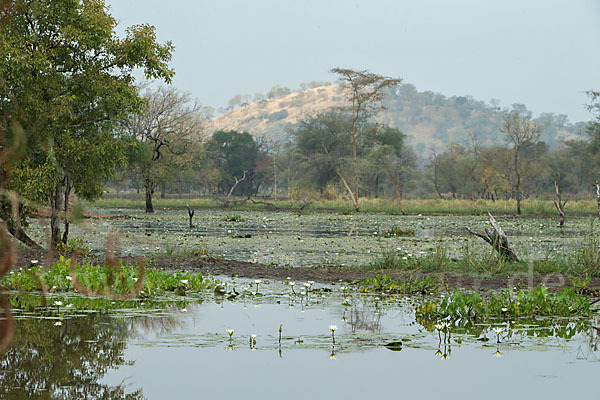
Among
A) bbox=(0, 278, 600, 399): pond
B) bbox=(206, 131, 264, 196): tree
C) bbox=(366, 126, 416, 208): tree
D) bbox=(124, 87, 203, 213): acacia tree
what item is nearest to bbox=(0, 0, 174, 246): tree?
bbox=(0, 278, 600, 399): pond

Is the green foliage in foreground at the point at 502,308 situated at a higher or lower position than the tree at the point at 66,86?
lower

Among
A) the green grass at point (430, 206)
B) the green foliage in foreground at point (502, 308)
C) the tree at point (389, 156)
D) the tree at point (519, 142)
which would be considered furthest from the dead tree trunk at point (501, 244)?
the tree at point (389, 156)

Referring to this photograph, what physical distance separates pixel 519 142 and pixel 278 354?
44.1 m

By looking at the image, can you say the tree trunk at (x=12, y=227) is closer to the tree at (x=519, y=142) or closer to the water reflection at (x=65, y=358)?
the water reflection at (x=65, y=358)

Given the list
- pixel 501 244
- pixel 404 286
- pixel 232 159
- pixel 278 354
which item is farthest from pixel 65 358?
pixel 232 159

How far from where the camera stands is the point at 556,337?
25.0 ft

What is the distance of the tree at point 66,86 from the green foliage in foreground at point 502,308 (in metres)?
9.17

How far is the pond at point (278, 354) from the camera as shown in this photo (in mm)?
5582

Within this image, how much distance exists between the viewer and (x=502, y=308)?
874 cm

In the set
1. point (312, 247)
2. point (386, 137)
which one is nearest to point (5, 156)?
point (312, 247)

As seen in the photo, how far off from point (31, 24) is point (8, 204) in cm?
414

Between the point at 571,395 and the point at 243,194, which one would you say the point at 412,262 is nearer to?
the point at 571,395

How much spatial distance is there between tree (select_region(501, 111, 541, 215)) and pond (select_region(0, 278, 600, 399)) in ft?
129

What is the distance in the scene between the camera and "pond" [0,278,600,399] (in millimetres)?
5582
